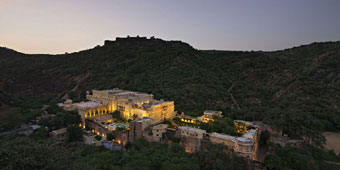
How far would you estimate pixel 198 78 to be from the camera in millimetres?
51875

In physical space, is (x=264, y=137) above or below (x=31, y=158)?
below

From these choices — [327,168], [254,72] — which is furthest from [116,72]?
[327,168]

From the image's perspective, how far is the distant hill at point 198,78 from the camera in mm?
41531

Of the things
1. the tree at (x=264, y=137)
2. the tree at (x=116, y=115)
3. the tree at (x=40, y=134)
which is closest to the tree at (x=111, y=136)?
the tree at (x=116, y=115)

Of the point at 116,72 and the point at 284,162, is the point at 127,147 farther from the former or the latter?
the point at 116,72

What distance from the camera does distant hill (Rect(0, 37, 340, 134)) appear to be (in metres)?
41.5

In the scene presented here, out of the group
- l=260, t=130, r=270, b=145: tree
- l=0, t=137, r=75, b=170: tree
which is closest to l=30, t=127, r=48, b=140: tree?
l=0, t=137, r=75, b=170: tree

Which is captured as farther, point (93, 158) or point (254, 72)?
point (254, 72)

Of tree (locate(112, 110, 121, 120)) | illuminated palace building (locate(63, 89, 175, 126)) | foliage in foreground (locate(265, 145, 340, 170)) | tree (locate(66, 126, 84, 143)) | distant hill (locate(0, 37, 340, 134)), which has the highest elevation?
distant hill (locate(0, 37, 340, 134))

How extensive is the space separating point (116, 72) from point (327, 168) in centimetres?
6019

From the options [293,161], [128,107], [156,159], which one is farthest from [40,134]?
[293,161]

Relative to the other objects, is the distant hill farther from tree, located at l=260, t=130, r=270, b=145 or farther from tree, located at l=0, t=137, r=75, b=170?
tree, located at l=0, t=137, r=75, b=170

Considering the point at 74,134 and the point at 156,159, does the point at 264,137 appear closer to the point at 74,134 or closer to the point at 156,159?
the point at 156,159

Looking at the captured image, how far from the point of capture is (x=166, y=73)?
2196 inches
